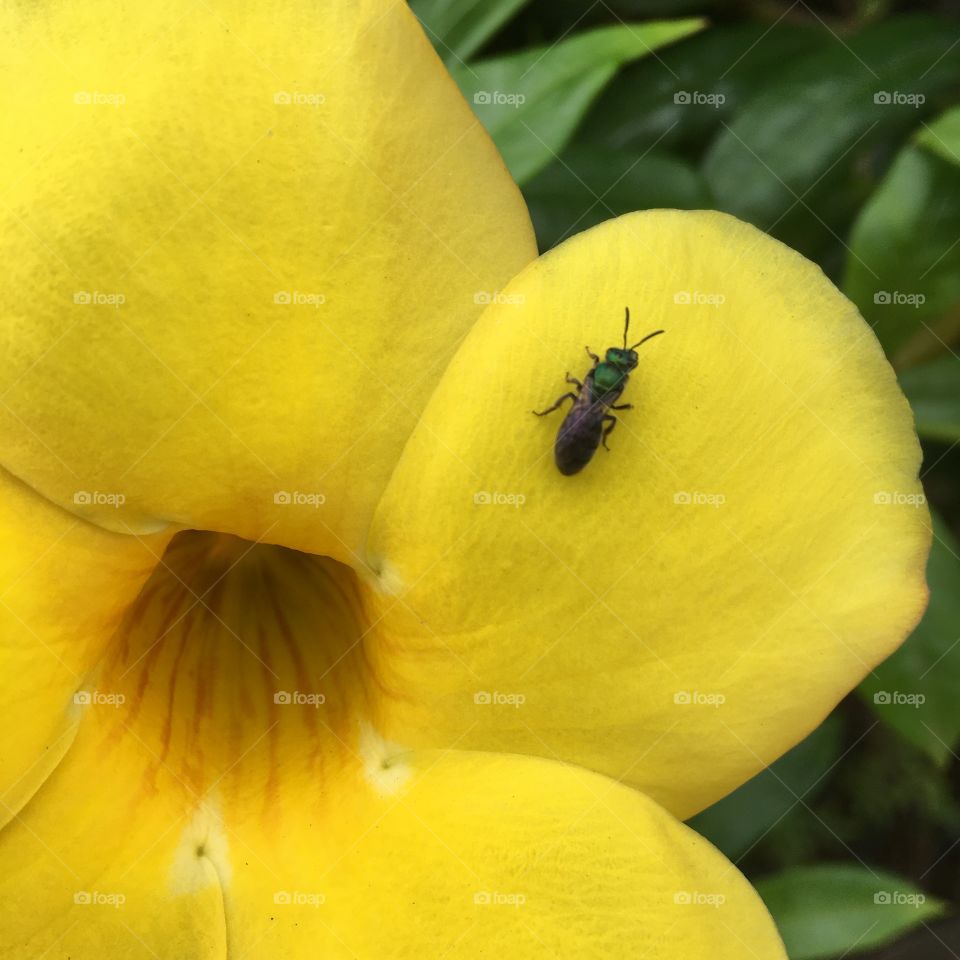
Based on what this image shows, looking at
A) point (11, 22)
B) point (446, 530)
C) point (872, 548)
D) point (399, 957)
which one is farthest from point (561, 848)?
point (11, 22)

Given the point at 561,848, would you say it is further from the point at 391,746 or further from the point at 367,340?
the point at 367,340

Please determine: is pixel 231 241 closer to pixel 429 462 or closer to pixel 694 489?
pixel 429 462

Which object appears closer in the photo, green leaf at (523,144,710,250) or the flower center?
the flower center

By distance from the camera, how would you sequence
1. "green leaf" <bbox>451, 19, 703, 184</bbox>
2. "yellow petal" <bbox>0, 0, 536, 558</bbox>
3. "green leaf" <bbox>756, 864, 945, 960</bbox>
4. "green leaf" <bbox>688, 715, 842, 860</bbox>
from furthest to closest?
"green leaf" <bbox>688, 715, 842, 860</bbox>
"green leaf" <bbox>756, 864, 945, 960</bbox>
"green leaf" <bbox>451, 19, 703, 184</bbox>
"yellow petal" <bbox>0, 0, 536, 558</bbox>

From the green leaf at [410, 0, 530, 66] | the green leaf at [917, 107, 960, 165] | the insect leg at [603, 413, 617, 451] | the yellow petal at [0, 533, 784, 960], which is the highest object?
the green leaf at [410, 0, 530, 66]

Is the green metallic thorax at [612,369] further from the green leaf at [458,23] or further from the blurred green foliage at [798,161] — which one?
the green leaf at [458,23]

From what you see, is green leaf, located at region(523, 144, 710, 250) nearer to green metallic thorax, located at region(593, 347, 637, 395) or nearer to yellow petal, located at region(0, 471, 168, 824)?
green metallic thorax, located at region(593, 347, 637, 395)

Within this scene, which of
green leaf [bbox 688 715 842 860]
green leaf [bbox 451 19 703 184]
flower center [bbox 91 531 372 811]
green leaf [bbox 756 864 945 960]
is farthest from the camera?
green leaf [bbox 688 715 842 860]

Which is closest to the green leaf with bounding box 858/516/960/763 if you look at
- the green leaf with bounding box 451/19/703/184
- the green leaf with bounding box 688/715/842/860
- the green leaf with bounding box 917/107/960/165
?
the green leaf with bounding box 688/715/842/860
